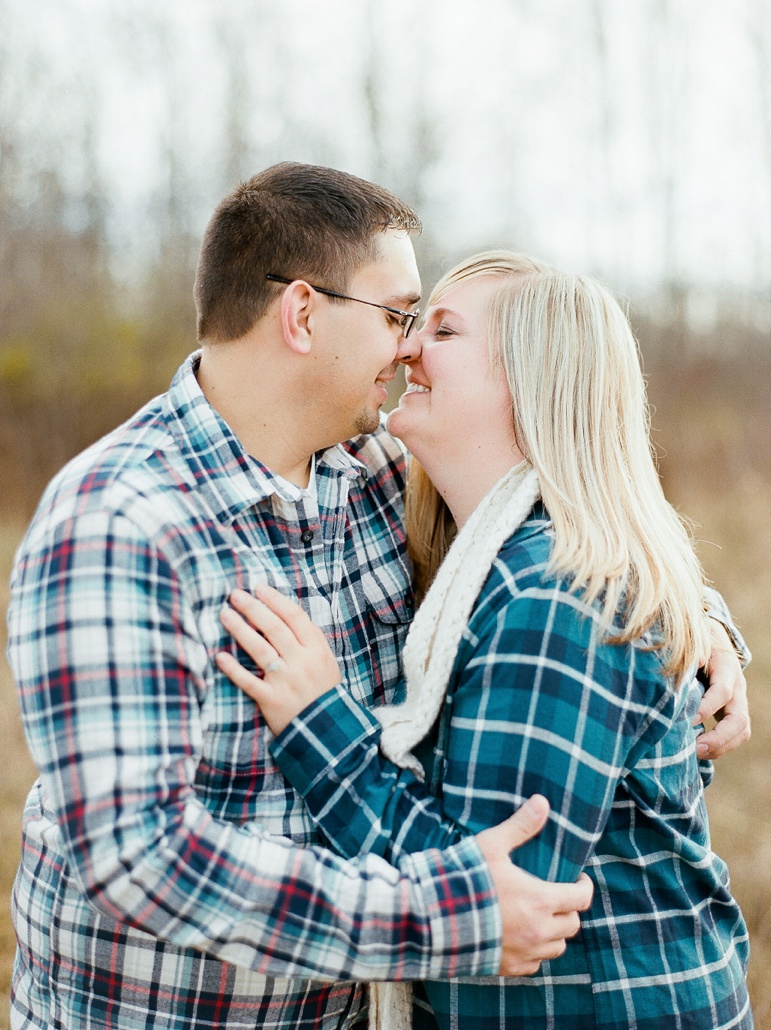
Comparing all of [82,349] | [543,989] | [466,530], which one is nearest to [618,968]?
[543,989]

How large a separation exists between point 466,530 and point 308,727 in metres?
0.51

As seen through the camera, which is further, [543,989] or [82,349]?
[82,349]

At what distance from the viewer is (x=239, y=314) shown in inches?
74.7

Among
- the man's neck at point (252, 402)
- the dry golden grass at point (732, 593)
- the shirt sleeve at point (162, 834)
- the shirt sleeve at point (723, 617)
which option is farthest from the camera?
the dry golden grass at point (732, 593)

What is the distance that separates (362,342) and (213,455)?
44cm

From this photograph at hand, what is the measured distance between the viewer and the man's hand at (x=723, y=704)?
6.34ft

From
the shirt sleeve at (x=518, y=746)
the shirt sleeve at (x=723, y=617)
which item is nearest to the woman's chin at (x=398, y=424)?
the shirt sleeve at (x=518, y=746)

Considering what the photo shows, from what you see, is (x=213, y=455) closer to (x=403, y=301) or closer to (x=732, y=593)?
(x=403, y=301)

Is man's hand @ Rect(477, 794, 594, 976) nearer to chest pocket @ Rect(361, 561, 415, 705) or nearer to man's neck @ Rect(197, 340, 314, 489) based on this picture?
chest pocket @ Rect(361, 561, 415, 705)

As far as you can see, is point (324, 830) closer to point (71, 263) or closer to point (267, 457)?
point (267, 457)

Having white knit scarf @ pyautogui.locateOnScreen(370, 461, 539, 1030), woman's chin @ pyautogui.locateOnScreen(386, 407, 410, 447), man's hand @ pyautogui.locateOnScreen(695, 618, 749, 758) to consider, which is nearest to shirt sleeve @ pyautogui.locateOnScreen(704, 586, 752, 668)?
man's hand @ pyautogui.locateOnScreen(695, 618, 749, 758)

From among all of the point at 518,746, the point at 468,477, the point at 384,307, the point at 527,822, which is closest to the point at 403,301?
the point at 384,307

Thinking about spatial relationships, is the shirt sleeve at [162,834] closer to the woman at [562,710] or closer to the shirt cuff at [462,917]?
the shirt cuff at [462,917]

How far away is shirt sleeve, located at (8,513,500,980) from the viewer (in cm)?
131
